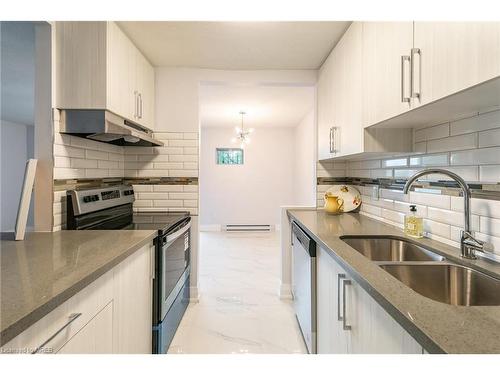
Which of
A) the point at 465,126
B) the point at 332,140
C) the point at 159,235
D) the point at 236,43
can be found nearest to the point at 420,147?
the point at 465,126

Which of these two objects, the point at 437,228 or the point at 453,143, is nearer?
the point at 453,143

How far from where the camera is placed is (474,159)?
4.51 feet

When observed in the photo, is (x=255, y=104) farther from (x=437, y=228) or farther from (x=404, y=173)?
(x=437, y=228)

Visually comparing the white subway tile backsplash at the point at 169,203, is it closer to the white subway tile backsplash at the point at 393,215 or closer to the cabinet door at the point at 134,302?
the cabinet door at the point at 134,302

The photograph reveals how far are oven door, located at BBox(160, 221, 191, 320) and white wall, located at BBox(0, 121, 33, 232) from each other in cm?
81

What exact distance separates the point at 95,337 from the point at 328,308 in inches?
43.9

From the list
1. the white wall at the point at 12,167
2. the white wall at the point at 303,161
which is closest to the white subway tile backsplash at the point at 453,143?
the white wall at the point at 12,167

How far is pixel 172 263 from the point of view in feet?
7.10

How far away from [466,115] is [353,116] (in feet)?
2.27

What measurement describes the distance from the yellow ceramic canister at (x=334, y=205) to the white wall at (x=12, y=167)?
2211 mm

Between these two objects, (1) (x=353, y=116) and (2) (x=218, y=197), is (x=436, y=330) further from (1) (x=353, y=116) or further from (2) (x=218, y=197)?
(2) (x=218, y=197)

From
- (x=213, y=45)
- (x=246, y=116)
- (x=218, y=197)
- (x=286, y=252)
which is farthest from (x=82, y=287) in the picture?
(x=218, y=197)

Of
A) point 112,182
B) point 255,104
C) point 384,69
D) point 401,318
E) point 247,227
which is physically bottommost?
point 247,227

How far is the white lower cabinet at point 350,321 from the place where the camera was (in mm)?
895
